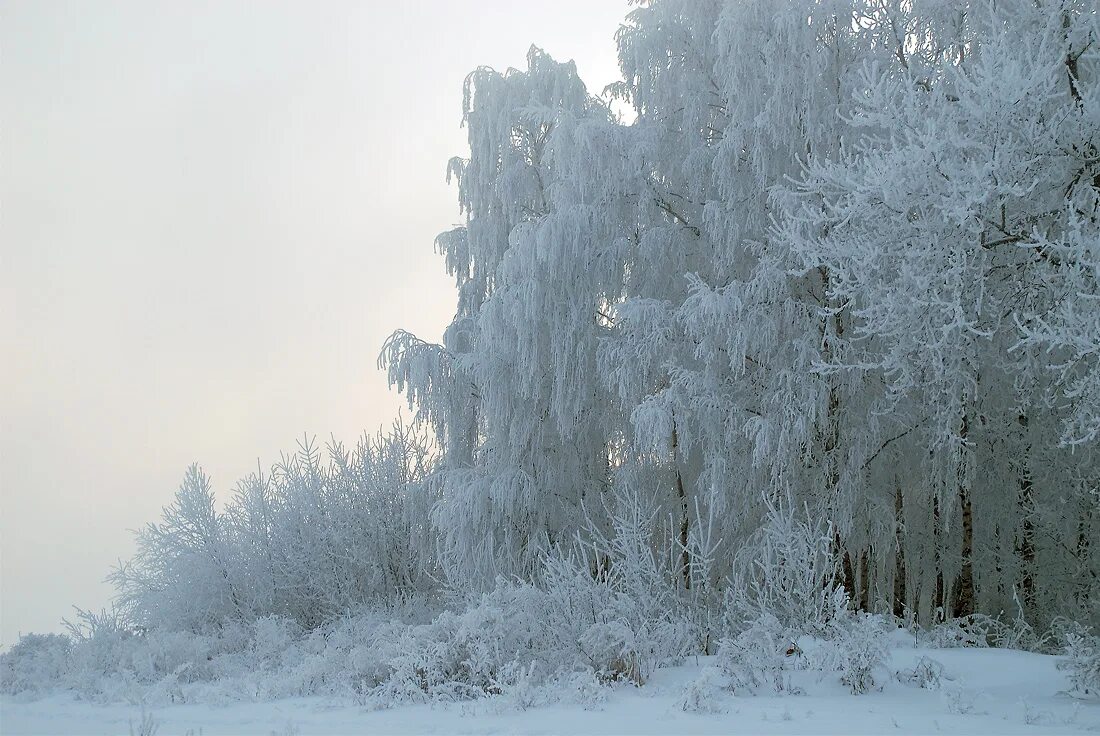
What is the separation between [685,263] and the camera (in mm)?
11547

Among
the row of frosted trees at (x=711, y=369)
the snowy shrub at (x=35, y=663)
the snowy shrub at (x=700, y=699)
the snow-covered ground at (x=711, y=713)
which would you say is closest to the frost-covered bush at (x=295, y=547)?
the row of frosted trees at (x=711, y=369)

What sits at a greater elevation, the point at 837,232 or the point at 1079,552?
the point at 837,232

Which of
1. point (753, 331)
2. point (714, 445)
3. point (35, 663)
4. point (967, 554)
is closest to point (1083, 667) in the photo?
point (714, 445)

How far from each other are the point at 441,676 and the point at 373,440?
26.7ft

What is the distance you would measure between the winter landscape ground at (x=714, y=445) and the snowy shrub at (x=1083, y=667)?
0.02 m

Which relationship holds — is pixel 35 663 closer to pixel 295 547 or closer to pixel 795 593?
pixel 295 547

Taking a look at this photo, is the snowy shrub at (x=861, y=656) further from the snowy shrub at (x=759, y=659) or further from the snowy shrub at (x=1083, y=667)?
the snowy shrub at (x=1083, y=667)

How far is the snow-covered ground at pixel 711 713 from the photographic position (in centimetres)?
486

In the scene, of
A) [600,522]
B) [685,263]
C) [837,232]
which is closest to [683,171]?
[685,263]

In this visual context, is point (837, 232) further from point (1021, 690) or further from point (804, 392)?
point (1021, 690)

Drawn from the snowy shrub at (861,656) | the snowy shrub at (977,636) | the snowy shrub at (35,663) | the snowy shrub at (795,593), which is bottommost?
the snowy shrub at (35,663)

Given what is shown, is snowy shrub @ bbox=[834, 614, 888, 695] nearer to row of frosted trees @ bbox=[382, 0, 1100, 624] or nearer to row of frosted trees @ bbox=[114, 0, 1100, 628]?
row of frosted trees @ bbox=[114, 0, 1100, 628]

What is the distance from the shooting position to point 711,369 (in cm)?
993

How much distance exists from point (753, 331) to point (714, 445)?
4.19 feet
